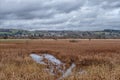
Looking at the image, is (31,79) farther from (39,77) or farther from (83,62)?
(83,62)

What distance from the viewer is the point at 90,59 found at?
33219mm

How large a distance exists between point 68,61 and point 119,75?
1762 centimetres

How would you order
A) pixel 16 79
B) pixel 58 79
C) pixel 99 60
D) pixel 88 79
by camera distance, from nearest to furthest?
pixel 16 79
pixel 88 79
pixel 58 79
pixel 99 60

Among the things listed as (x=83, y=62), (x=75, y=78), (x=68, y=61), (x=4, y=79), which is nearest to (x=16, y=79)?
(x=4, y=79)

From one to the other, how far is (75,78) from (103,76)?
2047mm

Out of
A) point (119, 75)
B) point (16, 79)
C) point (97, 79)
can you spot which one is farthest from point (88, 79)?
point (16, 79)

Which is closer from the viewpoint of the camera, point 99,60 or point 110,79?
point 110,79

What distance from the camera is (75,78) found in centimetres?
1730

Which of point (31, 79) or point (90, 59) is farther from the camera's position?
point (90, 59)

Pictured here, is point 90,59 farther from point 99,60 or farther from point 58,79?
point 58,79

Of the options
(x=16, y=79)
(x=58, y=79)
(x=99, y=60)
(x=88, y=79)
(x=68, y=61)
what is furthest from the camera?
(x=68, y=61)

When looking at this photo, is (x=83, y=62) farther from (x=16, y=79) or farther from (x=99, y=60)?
(x=16, y=79)

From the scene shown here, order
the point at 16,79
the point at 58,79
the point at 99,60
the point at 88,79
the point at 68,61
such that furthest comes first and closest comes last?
1. the point at 68,61
2. the point at 99,60
3. the point at 58,79
4. the point at 88,79
5. the point at 16,79

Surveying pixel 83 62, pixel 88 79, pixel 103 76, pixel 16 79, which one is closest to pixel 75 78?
pixel 88 79
